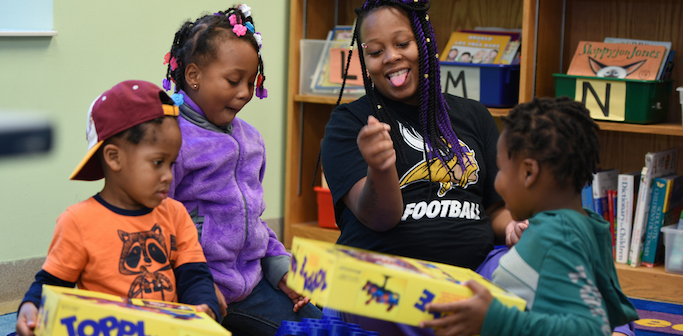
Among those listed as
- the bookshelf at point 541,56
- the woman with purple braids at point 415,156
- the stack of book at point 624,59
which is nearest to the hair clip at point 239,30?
the woman with purple braids at point 415,156

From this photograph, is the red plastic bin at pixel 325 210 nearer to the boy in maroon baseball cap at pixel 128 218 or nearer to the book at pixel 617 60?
the book at pixel 617 60

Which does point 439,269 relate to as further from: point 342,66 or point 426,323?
point 342,66

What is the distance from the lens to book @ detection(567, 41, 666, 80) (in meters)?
2.30

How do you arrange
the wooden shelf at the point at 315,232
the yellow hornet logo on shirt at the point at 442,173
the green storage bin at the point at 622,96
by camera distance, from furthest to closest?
the wooden shelf at the point at 315,232
the green storage bin at the point at 622,96
the yellow hornet logo on shirt at the point at 442,173

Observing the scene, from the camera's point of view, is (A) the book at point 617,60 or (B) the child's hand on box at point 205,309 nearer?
(B) the child's hand on box at point 205,309

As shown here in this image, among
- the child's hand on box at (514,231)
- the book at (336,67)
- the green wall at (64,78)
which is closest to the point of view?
the child's hand on box at (514,231)

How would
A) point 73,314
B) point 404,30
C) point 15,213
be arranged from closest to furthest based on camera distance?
1. point 73,314
2. point 404,30
3. point 15,213

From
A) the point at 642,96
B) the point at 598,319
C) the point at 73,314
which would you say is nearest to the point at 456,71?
the point at 642,96

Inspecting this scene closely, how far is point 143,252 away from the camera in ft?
3.55

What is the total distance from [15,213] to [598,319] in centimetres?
180

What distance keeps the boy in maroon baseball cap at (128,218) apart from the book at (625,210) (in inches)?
67.4

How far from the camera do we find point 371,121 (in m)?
1.08

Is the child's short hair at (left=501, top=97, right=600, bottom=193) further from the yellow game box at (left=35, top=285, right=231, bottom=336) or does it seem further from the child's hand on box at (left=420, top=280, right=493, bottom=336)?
the yellow game box at (left=35, top=285, right=231, bottom=336)

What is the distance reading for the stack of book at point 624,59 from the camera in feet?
7.55
